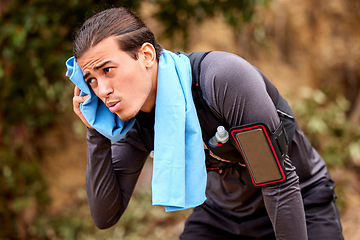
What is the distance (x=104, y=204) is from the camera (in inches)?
67.0

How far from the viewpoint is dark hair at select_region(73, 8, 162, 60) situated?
1.43 metres

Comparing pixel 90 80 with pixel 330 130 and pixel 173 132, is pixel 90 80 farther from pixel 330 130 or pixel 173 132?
pixel 330 130

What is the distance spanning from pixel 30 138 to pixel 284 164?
3410 mm

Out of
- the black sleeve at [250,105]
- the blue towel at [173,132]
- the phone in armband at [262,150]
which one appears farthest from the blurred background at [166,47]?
the phone in armband at [262,150]

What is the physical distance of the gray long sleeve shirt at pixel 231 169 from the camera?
4.51 feet

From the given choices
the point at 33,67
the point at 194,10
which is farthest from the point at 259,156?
the point at 33,67

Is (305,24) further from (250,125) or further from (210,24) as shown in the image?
(250,125)

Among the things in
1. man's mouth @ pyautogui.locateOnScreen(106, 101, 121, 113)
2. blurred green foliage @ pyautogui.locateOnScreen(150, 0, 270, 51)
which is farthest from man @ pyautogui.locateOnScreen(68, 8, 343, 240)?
blurred green foliage @ pyautogui.locateOnScreen(150, 0, 270, 51)

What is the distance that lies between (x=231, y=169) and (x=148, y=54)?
560 mm

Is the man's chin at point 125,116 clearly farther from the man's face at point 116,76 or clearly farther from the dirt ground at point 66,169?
the dirt ground at point 66,169

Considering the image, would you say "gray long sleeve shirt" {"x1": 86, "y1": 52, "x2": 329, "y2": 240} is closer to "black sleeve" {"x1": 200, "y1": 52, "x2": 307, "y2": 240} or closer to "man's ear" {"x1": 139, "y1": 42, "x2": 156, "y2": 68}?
"black sleeve" {"x1": 200, "y1": 52, "x2": 307, "y2": 240}

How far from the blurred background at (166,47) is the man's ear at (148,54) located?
2.02 feet

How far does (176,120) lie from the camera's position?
4.86 feet

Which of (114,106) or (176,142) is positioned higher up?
(114,106)
